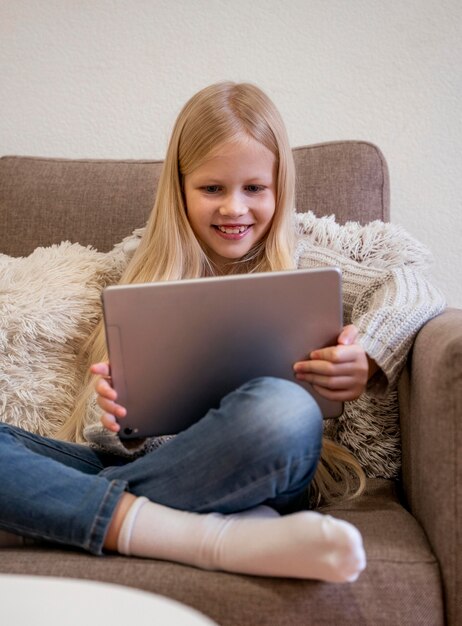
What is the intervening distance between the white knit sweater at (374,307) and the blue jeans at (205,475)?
0.15 meters

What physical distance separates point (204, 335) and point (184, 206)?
0.44 metres

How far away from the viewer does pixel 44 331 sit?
1.17 meters

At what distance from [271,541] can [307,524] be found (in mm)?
42

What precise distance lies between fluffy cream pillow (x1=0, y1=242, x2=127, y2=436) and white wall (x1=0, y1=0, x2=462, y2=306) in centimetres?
46

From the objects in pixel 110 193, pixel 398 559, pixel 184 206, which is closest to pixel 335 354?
pixel 398 559

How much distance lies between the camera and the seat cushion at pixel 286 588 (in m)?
0.69

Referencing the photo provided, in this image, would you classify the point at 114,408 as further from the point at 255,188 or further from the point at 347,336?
the point at 255,188

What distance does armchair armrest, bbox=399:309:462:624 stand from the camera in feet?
2.45

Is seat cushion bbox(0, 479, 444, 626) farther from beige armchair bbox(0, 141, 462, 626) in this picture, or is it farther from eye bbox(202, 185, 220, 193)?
eye bbox(202, 185, 220, 193)

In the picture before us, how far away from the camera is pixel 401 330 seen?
3.11 feet

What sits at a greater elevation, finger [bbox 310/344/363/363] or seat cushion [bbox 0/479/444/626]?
finger [bbox 310/344/363/363]

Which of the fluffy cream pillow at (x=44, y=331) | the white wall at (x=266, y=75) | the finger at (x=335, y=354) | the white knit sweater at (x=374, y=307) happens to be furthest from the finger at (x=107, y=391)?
the white wall at (x=266, y=75)

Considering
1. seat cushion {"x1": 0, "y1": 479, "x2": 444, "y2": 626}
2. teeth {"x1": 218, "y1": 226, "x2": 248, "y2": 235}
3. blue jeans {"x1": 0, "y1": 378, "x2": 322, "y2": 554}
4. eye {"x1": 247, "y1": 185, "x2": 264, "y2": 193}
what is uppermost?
eye {"x1": 247, "y1": 185, "x2": 264, "y2": 193}

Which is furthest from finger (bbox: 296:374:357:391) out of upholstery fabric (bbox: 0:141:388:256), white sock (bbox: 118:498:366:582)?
upholstery fabric (bbox: 0:141:388:256)
